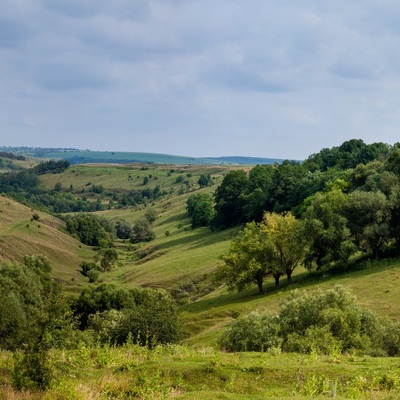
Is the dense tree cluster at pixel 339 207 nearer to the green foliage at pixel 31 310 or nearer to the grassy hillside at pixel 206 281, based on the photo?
the grassy hillside at pixel 206 281

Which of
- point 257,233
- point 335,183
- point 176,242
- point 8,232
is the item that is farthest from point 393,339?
point 8,232

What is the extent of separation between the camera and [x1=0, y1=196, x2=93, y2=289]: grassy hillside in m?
121

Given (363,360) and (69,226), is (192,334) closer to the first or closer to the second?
(363,360)

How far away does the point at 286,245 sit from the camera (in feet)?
221

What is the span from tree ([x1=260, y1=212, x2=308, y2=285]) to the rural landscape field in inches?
6.8

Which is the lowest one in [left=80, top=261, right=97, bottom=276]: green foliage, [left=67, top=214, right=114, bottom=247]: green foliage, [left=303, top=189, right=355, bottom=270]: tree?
[left=80, top=261, right=97, bottom=276]: green foliage

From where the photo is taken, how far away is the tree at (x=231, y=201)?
131125 mm

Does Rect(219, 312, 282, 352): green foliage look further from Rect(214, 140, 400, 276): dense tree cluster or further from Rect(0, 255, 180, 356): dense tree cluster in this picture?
Rect(214, 140, 400, 276): dense tree cluster

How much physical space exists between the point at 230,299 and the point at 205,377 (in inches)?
1982

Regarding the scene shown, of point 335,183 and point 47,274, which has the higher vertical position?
point 335,183

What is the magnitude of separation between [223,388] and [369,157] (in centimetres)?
13089

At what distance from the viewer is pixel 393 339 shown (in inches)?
1270

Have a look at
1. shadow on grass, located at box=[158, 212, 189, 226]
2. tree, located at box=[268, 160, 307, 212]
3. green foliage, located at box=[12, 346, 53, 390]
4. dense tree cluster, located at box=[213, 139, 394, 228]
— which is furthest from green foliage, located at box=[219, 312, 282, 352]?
shadow on grass, located at box=[158, 212, 189, 226]

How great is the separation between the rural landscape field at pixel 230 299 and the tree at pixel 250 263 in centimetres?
19
